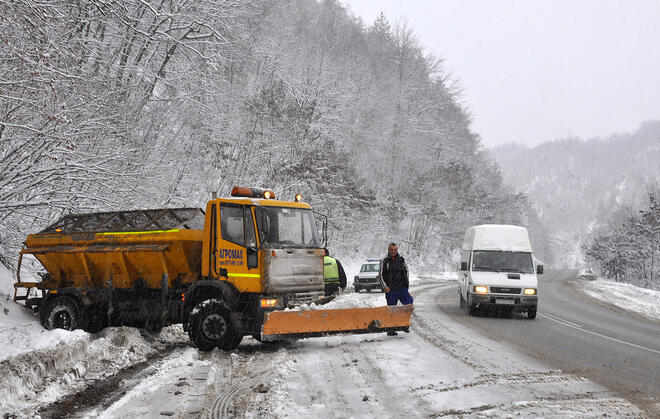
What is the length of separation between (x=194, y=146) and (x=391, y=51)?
3368 centimetres

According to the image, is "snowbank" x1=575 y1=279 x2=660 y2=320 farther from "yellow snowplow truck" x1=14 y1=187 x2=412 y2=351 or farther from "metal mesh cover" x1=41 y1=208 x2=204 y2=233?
"metal mesh cover" x1=41 y1=208 x2=204 y2=233

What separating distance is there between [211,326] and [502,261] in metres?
9.81

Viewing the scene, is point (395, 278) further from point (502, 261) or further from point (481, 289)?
point (502, 261)

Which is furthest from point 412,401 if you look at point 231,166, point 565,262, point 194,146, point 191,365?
point 565,262

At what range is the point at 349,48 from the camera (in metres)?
48.1

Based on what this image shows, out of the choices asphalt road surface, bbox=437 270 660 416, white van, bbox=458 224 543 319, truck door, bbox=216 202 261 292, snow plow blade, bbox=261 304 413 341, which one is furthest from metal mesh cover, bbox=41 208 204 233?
white van, bbox=458 224 543 319

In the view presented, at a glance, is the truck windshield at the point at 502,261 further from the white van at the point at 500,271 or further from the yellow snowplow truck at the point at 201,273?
the yellow snowplow truck at the point at 201,273

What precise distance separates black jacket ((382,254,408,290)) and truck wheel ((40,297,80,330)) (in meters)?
6.22

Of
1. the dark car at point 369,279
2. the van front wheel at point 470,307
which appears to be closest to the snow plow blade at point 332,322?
the van front wheel at point 470,307

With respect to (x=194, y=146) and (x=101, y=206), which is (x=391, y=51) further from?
(x=101, y=206)

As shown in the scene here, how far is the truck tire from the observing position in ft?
29.5

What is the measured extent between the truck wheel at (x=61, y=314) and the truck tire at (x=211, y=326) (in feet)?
9.48

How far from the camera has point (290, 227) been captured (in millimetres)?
9695

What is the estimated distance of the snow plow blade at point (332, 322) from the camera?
8852 mm
